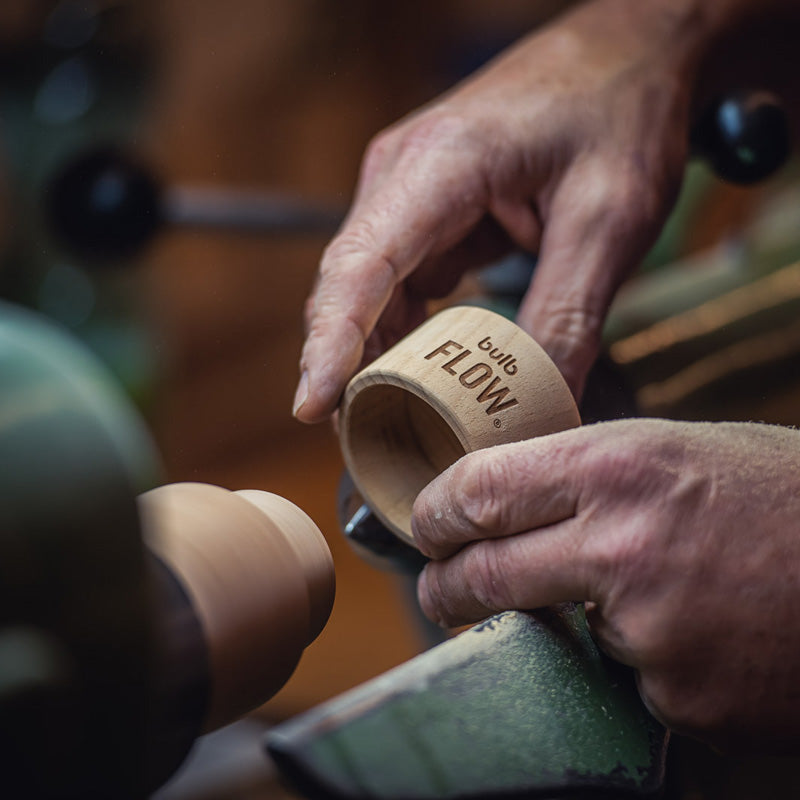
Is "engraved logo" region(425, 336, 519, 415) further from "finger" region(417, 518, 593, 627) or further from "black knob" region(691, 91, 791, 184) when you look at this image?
"black knob" region(691, 91, 791, 184)

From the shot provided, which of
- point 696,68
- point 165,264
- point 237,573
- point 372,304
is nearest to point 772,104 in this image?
point 696,68

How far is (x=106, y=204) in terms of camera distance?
89 cm

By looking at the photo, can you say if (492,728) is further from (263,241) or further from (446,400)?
(263,241)

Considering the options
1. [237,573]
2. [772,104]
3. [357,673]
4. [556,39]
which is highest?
[556,39]

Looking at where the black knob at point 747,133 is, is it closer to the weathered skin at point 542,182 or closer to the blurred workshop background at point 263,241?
the weathered skin at point 542,182

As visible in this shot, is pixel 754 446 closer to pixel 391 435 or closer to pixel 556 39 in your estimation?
pixel 391 435

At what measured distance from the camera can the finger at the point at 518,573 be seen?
0.45m

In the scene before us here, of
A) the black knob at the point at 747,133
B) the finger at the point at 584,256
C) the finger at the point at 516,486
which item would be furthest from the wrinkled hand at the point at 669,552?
the black knob at the point at 747,133

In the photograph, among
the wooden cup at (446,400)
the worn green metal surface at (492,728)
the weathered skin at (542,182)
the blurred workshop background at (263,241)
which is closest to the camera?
the worn green metal surface at (492,728)

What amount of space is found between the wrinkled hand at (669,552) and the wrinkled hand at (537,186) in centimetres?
20

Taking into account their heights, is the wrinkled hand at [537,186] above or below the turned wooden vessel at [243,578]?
above

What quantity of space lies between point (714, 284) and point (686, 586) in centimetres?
61

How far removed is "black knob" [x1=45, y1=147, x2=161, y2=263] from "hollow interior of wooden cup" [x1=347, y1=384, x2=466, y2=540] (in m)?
0.42

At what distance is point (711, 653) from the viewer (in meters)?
0.45
